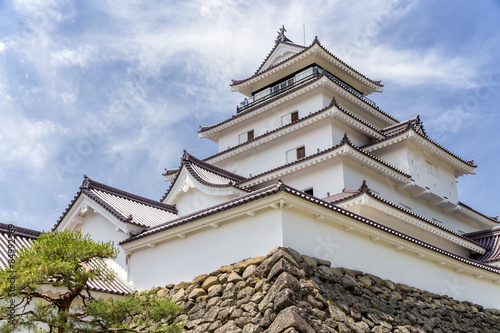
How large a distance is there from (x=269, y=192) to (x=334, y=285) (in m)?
2.54

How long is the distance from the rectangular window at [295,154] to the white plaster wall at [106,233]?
29.4ft

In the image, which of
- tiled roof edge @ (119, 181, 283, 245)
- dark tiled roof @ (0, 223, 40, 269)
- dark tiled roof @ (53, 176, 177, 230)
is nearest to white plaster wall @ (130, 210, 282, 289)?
tiled roof edge @ (119, 181, 283, 245)

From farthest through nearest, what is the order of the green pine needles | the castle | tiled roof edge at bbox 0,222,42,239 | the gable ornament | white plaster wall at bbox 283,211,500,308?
1. the gable ornament
2. tiled roof edge at bbox 0,222,42,239
3. the castle
4. white plaster wall at bbox 283,211,500,308
5. the green pine needles

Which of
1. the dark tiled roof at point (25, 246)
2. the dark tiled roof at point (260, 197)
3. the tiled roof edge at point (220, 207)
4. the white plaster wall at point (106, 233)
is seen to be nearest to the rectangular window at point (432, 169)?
the dark tiled roof at point (260, 197)

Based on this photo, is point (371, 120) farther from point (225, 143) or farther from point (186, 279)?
point (186, 279)

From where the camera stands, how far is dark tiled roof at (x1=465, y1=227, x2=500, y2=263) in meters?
19.6

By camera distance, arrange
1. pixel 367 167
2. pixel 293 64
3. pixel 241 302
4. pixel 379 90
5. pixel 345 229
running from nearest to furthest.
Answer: pixel 241 302, pixel 345 229, pixel 367 167, pixel 293 64, pixel 379 90

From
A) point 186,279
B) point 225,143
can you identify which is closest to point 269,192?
point 186,279

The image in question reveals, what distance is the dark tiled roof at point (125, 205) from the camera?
48.3 ft

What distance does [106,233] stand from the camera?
1521 centimetres

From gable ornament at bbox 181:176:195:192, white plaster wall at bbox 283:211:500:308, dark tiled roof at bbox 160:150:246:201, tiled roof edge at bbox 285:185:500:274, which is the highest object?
dark tiled roof at bbox 160:150:246:201

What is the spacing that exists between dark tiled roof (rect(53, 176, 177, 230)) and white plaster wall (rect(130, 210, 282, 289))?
1388 mm

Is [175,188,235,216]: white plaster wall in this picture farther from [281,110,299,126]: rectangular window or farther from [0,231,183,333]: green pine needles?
[0,231,183,333]: green pine needles

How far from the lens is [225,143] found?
994 inches
